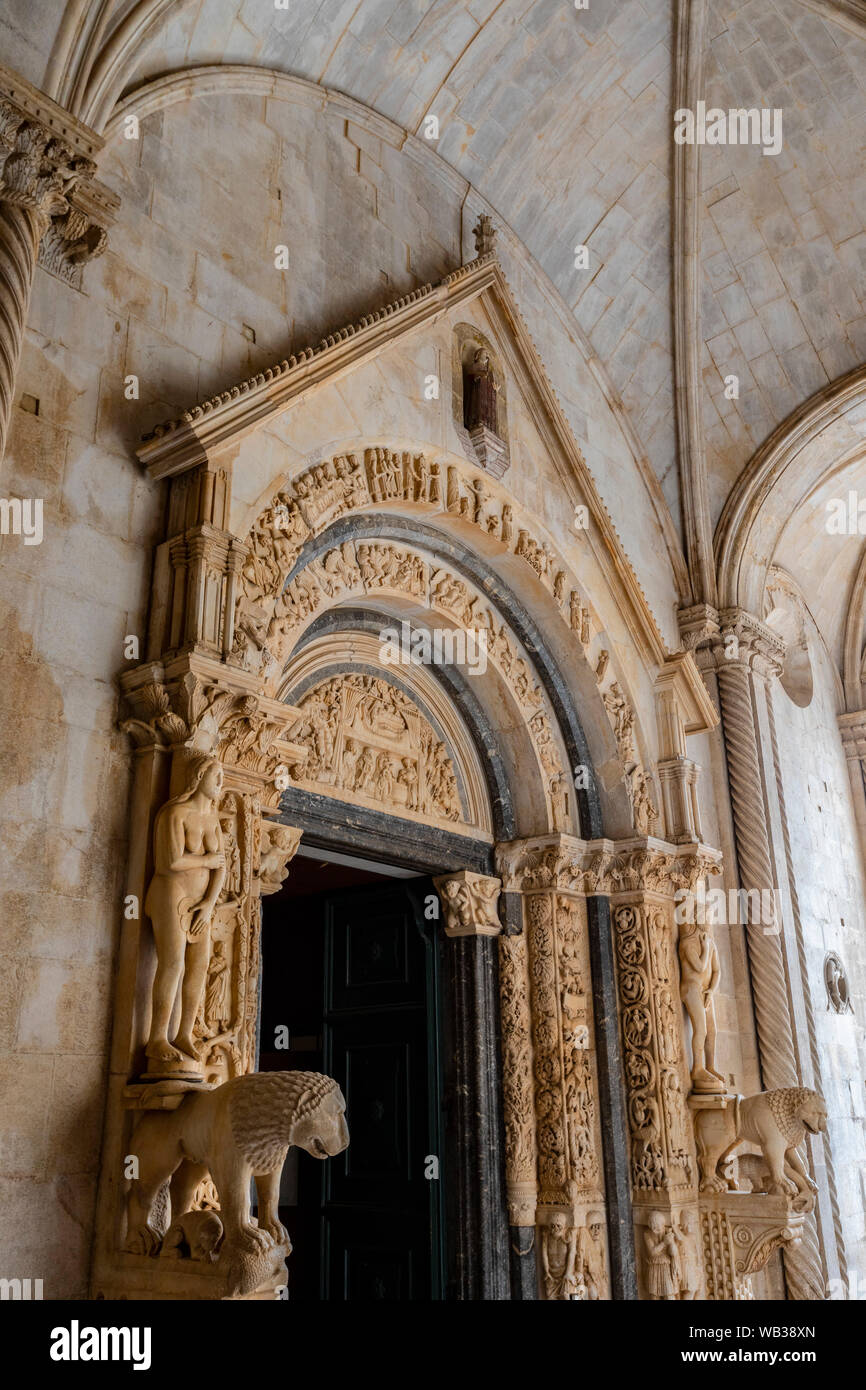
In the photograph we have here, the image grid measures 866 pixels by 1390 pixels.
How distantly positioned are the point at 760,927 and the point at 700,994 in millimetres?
1522

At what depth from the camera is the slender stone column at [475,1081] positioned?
5.76 m

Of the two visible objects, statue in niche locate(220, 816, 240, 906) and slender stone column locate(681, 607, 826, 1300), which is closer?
statue in niche locate(220, 816, 240, 906)

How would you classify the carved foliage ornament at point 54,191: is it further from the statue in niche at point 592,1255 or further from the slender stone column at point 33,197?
the statue in niche at point 592,1255

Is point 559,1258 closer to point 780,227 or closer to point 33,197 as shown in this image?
point 33,197

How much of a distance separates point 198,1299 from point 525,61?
728cm

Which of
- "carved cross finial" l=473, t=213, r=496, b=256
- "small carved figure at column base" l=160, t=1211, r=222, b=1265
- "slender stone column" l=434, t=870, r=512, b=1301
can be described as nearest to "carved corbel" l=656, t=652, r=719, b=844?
"slender stone column" l=434, t=870, r=512, b=1301

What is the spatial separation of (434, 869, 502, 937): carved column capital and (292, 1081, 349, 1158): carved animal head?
3.01 meters

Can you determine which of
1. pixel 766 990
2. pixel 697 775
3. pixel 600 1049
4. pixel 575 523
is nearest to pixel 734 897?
pixel 766 990

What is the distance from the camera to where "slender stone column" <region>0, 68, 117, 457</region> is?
3818 millimetres

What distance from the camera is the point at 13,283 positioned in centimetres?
384

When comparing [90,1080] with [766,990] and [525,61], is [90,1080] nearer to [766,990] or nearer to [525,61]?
[766,990]

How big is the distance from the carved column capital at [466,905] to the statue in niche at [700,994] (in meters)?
1.33

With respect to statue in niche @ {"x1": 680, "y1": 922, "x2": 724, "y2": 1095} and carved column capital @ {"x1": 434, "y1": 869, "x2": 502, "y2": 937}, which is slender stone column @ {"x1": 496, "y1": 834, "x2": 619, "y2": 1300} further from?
statue in niche @ {"x1": 680, "y1": 922, "x2": 724, "y2": 1095}

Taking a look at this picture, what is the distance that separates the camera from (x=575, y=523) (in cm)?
715
